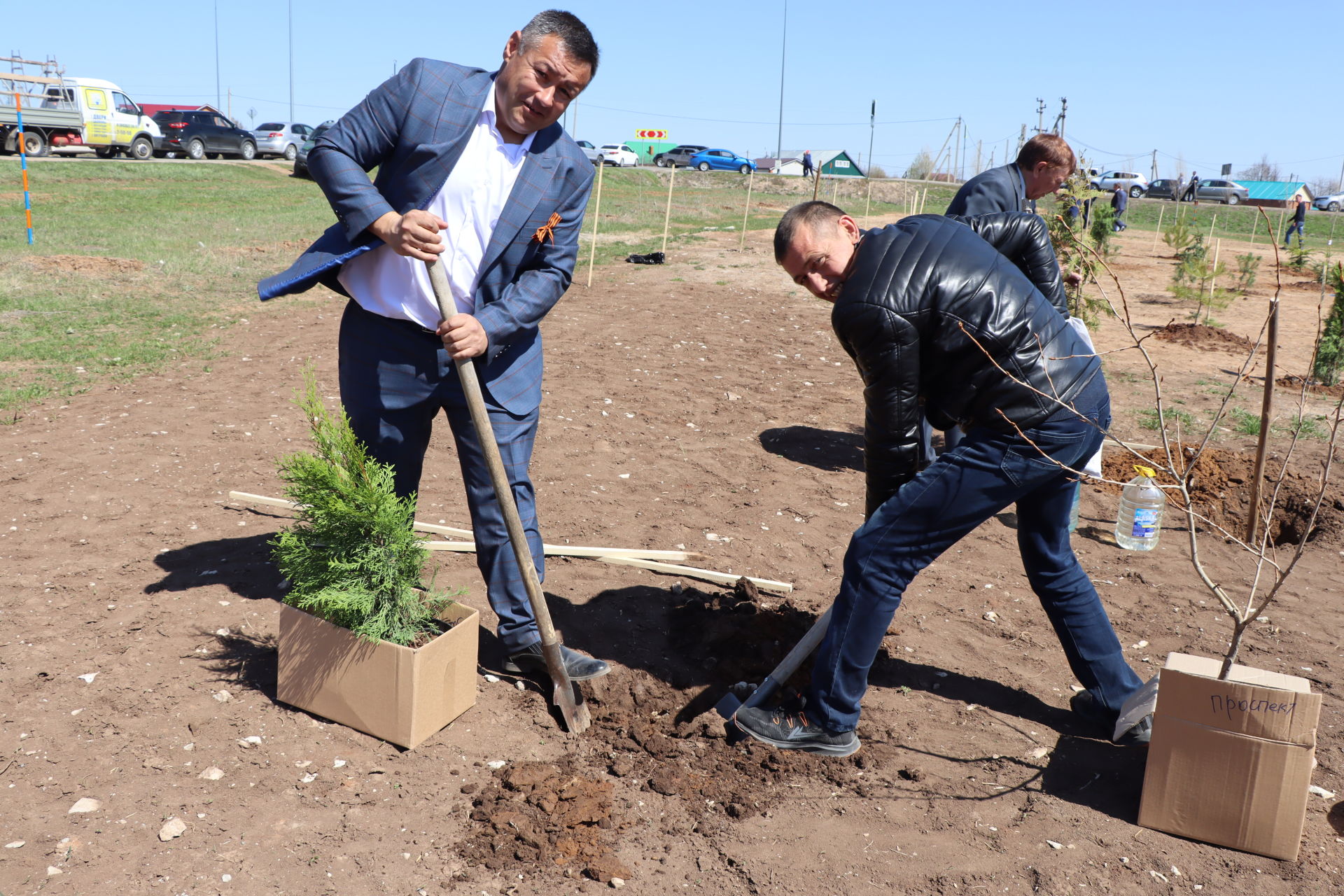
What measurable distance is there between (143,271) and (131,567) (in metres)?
8.58

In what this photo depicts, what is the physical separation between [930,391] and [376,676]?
6.30 ft

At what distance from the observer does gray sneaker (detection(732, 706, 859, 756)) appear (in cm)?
312

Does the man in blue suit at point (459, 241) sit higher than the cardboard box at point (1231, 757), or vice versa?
the man in blue suit at point (459, 241)

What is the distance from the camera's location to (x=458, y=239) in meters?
3.01

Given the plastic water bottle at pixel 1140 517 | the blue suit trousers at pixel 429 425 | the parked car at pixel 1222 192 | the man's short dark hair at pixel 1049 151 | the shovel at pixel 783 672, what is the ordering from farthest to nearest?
the parked car at pixel 1222 192, the man's short dark hair at pixel 1049 151, the plastic water bottle at pixel 1140 517, the shovel at pixel 783 672, the blue suit trousers at pixel 429 425

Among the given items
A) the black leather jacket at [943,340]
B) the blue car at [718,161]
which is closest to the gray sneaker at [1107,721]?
the black leather jacket at [943,340]

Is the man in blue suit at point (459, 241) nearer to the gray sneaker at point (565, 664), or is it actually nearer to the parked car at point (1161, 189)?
the gray sneaker at point (565, 664)

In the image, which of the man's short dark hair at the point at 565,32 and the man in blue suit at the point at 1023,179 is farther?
the man in blue suit at the point at 1023,179

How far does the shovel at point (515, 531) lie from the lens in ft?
9.33

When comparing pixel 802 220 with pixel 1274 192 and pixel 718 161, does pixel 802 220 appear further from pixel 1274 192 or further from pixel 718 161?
pixel 1274 192

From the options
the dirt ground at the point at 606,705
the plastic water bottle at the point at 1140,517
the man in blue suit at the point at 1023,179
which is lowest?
the dirt ground at the point at 606,705

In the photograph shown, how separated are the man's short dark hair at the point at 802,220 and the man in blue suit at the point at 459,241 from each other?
76 centimetres

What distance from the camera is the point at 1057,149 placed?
5090mm

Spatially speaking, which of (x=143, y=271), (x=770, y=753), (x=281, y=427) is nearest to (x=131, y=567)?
(x=281, y=427)
